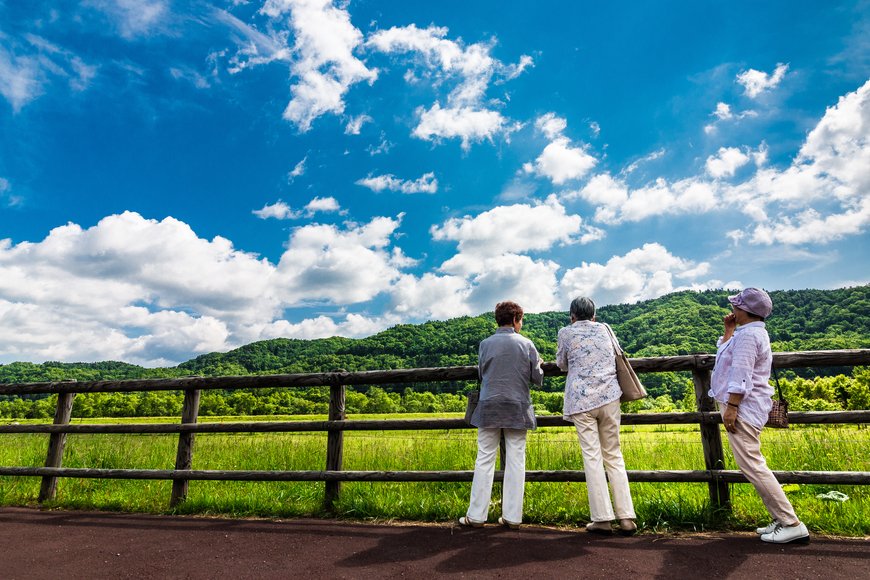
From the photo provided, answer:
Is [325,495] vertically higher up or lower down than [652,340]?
lower down

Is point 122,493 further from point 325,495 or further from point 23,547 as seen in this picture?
point 325,495

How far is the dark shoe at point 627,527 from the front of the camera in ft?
15.0

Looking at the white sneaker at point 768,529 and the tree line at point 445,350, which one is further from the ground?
the tree line at point 445,350

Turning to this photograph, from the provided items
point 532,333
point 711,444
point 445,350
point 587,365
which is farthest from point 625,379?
point 445,350

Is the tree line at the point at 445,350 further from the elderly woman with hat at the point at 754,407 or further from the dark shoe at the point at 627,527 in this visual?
the elderly woman with hat at the point at 754,407

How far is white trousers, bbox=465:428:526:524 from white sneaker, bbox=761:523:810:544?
200 centimetres

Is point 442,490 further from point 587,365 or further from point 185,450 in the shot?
point 185,450

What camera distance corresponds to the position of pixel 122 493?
682 cm

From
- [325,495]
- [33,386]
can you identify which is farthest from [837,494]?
[33,386]

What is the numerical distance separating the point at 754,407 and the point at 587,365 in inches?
52.2

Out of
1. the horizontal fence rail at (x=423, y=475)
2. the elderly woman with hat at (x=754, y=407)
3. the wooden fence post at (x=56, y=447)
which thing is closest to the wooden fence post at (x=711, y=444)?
the horizontal fence rail at (x=423, y=475)

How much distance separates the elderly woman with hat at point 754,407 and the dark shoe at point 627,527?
967 mm

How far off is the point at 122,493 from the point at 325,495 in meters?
2.89

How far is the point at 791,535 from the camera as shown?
13.6ft
